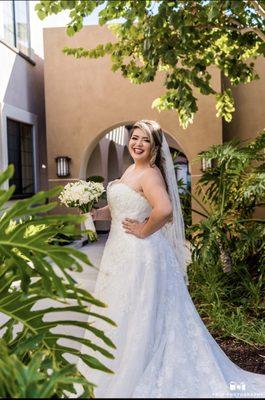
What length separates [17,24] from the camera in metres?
10.4

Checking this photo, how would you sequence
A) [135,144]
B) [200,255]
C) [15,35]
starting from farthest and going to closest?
[15,35] → [200,255] → [135,144]

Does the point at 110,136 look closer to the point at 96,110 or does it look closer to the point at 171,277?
the point at 96,110

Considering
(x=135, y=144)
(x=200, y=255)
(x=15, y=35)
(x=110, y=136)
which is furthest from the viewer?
(x=110, y=136)

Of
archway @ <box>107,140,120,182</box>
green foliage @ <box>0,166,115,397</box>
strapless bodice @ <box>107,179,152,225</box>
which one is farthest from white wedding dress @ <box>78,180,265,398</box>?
archway @ <box>107,140,120,182</box>

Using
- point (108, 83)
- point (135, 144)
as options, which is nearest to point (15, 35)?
point (108, 83)

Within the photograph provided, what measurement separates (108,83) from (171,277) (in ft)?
26.2

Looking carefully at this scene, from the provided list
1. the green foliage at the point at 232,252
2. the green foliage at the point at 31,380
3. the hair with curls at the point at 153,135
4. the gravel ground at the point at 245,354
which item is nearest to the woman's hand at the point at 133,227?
the hair with curls at the point at 153,135

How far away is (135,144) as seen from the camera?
3229mm

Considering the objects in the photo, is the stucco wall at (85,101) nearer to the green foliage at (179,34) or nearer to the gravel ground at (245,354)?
the green foliage at (179,34)

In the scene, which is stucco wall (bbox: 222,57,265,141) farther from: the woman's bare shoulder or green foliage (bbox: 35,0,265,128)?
the woman's bare shoulder

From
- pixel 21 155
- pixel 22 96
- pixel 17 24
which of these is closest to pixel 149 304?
pixel 21 155

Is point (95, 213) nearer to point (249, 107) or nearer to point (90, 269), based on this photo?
point (90, 269)

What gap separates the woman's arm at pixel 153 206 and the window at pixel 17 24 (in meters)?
7.63

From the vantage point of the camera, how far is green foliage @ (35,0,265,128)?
4629 millimetres
